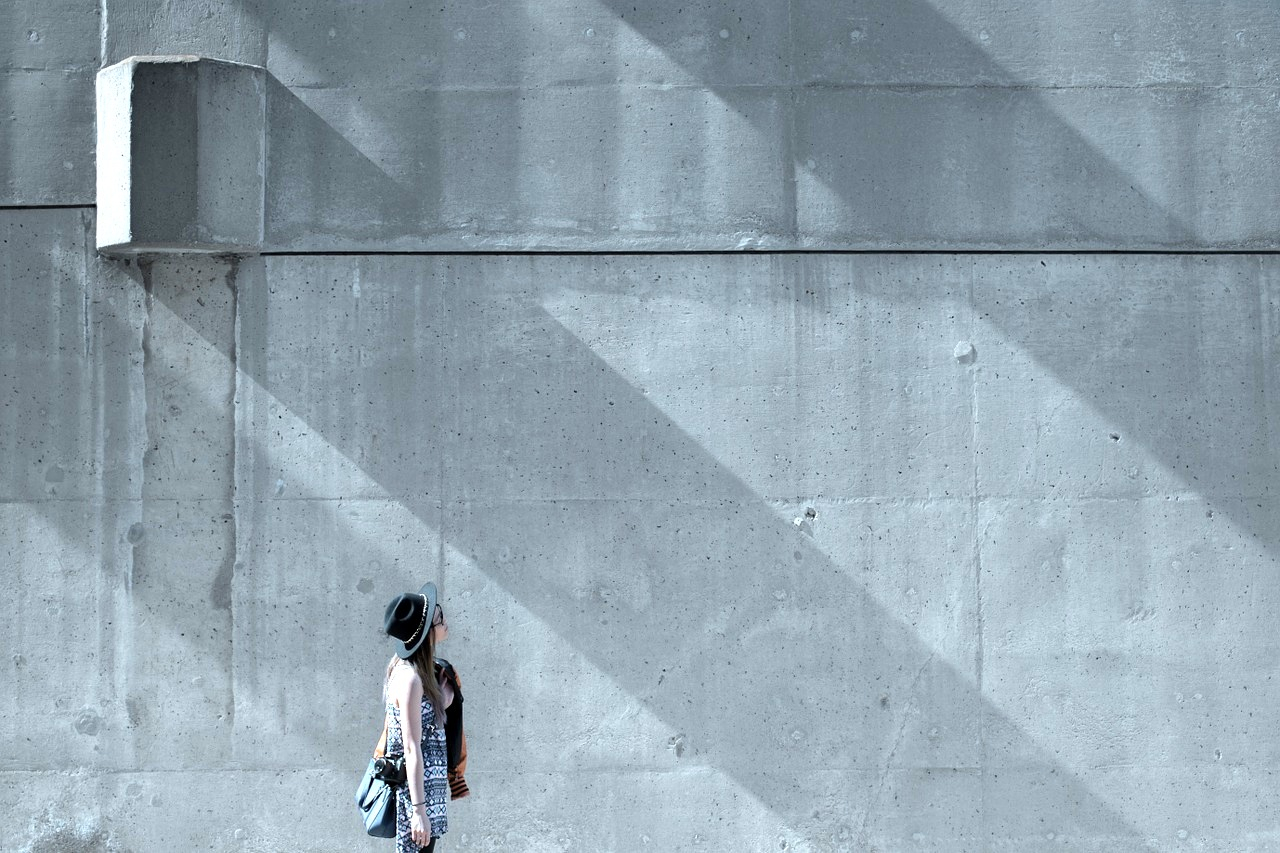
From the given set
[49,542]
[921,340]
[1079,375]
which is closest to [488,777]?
[49,542]

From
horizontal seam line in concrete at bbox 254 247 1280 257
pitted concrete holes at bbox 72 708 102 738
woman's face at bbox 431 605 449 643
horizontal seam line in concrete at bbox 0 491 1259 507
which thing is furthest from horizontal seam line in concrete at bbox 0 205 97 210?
woman's face at bbox 431 605 449 643

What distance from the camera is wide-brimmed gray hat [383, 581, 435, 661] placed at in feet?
15.2

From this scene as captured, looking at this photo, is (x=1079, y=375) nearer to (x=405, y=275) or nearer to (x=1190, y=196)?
(x=1190, y=196)

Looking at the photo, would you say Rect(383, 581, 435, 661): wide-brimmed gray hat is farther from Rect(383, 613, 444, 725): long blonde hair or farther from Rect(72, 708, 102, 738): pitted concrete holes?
Rect(72, 708, 102, 738): pitted concrete holes

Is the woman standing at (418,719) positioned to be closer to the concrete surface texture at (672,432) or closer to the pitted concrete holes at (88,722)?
the concrete surface texture at (672,432)

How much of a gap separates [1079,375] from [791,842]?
9.08ft

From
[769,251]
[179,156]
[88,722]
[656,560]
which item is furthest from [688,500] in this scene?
[88,722]

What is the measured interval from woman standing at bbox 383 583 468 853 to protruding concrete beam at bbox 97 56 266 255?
2376mm

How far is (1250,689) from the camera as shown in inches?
235

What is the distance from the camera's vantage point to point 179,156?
233 inches

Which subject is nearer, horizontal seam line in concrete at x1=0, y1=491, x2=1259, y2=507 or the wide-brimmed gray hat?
the wide-brimmed gray hat

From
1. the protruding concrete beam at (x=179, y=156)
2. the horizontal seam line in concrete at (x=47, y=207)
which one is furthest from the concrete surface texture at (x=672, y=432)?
the protruding concrete beam at (x=179, y=156)

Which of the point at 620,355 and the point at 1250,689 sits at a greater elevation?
the point at 620,355

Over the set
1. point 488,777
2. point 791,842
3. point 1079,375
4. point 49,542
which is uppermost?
point 1079,375
